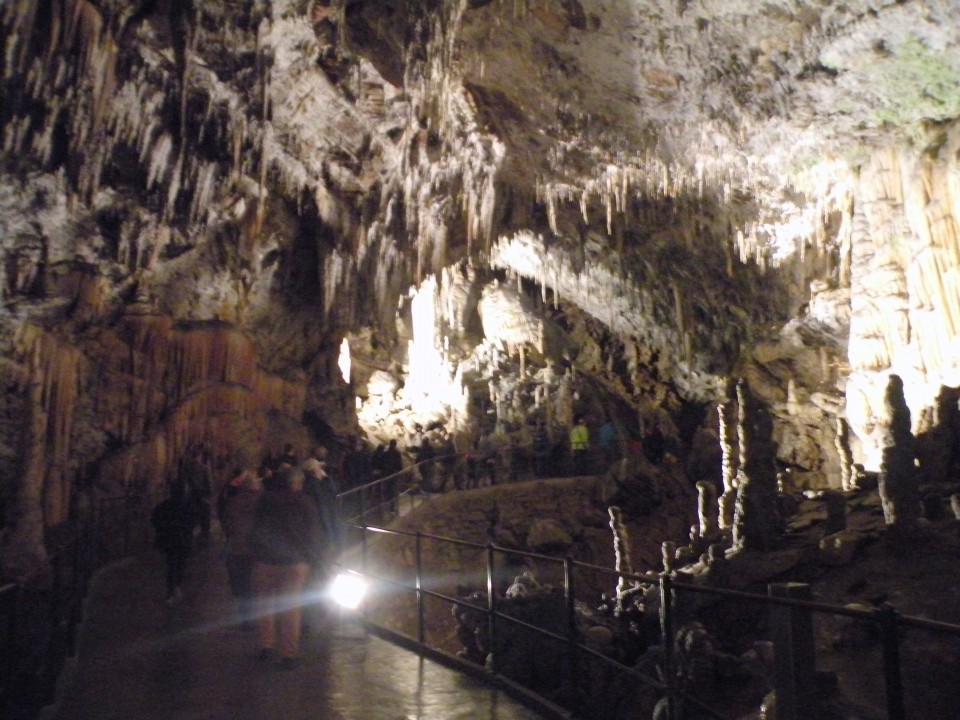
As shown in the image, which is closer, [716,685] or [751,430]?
[716,685]

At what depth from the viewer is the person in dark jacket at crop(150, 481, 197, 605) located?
798 cm

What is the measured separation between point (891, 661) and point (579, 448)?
53.3ft

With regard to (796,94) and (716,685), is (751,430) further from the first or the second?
(796,94)

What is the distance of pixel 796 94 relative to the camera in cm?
1031

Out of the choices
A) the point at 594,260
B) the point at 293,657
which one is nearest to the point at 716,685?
the point at 293,657

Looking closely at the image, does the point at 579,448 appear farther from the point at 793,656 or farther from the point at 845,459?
the point at 793,656

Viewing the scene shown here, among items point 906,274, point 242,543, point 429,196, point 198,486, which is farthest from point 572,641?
point 429,196

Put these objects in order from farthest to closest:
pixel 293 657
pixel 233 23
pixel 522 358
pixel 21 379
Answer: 1. pixel 522 358
2. pixel 21 379
3. pixel 233 23
4. pixel 293 657

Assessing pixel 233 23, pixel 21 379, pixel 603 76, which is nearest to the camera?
pixel 233 23

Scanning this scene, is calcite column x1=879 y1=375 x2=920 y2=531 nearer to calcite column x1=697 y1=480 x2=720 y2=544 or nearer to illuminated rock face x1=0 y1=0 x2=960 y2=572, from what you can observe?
illuminated rock face x1=0 y1=0 x2=960 y2=572

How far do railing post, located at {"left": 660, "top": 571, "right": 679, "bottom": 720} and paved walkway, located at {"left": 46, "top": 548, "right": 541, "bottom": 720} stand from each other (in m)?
1.01

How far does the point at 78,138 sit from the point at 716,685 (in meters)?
10.4

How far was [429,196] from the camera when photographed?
14273 millimetres

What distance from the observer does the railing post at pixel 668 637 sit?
3451 mm
